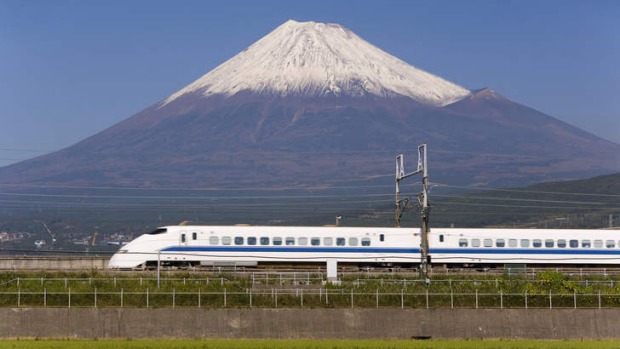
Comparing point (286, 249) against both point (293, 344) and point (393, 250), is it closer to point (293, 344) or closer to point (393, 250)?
point (393, 250)

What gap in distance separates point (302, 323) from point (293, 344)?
3772 mm

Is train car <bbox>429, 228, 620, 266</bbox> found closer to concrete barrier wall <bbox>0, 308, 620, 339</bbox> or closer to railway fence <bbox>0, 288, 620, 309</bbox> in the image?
railway fence <bbox>0, 288, 620, 309</bbox>

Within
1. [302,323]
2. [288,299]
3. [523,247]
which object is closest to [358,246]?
[523,247]

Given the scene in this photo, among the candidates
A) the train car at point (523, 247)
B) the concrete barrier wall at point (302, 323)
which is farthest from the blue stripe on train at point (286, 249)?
the concrete barrier wall at point (302, 323)

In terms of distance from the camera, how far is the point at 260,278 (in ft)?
192

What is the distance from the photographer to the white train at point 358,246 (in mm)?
67875

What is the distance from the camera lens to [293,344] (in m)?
44.1

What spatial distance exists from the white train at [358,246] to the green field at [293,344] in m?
20.9

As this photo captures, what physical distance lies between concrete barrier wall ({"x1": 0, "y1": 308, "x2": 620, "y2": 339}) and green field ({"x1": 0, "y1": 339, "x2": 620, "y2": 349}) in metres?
1.04

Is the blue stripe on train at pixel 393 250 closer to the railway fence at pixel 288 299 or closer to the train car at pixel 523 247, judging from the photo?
the train car at pixel 523 247

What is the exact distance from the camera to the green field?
4309 cm

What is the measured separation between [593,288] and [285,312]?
14.4 metres

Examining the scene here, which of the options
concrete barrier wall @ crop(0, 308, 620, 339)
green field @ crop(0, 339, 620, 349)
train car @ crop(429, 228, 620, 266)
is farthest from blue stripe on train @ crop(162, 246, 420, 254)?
green field @ crop(0, 339, 620, 349)

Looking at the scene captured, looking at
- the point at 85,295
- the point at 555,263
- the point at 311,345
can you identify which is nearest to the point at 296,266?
the point at 555,263
